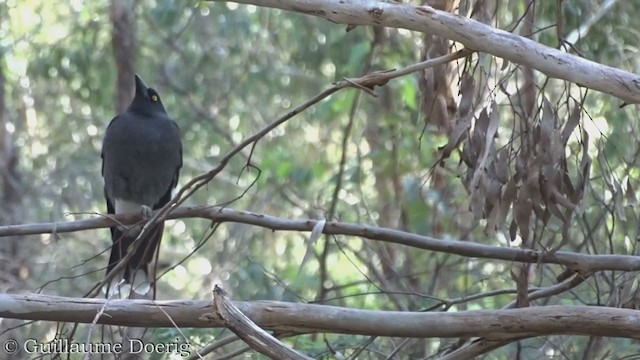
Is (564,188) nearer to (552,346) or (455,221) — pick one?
(552,346)

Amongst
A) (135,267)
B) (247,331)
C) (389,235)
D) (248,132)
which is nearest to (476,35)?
(389,235)

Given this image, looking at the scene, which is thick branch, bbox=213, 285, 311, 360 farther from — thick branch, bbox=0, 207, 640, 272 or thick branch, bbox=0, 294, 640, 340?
thick branch, bbox=0, 207, 640, 272

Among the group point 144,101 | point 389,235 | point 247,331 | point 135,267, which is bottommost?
point 247,331

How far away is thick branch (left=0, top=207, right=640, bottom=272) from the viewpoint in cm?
333

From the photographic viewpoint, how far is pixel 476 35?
9.52ft

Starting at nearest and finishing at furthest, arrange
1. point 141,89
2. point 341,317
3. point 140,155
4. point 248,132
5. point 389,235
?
point 341,317 → point 389,235 → point 140,155 → point 141,89 → point 248,132

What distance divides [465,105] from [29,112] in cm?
687

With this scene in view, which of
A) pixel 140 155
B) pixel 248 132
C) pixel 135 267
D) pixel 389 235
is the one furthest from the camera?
pixel 248 132

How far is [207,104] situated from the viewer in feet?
30.0

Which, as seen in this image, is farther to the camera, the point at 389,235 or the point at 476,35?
the point at 389,235

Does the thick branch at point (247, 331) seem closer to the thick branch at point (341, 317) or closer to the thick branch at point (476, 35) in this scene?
the thick branch at point (341, 317)

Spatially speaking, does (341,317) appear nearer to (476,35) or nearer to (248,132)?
(476,35)

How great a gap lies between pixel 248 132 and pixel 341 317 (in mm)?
6597

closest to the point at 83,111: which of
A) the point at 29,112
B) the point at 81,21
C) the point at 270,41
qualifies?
the point at 29,112
